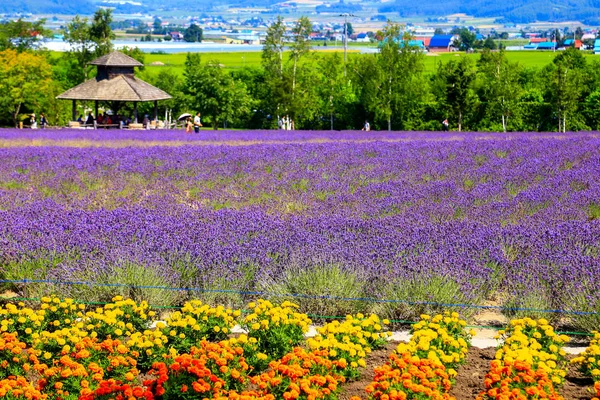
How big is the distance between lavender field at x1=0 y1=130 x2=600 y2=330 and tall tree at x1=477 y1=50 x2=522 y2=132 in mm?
28328

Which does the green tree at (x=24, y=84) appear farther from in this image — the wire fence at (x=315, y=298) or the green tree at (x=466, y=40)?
the green tree at (x=466, y=40)

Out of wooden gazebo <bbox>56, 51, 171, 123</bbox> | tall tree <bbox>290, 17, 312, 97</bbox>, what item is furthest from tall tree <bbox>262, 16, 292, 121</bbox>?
wooden gazebo <bbox>56, 51, 171, 123</bbox>

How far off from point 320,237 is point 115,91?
31.9 meters

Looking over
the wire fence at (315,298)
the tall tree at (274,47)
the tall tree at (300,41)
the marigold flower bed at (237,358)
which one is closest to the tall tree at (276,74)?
the tall tree at (274,47)

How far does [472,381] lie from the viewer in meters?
5.16

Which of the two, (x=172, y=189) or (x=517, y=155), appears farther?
(x=517, y=155)

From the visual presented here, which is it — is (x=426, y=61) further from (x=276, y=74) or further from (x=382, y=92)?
(x=382, y=92)

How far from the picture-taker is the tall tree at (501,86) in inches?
1634

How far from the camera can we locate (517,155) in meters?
16.1

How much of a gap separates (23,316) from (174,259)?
179 centimetres

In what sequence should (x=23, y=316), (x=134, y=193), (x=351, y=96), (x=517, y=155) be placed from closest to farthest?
(x=23, y=316)
(x=134, y=193)
(x=517, y=155)
(x=351, y=96)

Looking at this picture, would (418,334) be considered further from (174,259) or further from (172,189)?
(172,189)

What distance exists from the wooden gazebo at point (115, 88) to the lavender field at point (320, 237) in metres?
24.4

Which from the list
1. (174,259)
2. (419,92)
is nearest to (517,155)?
(174,259)
